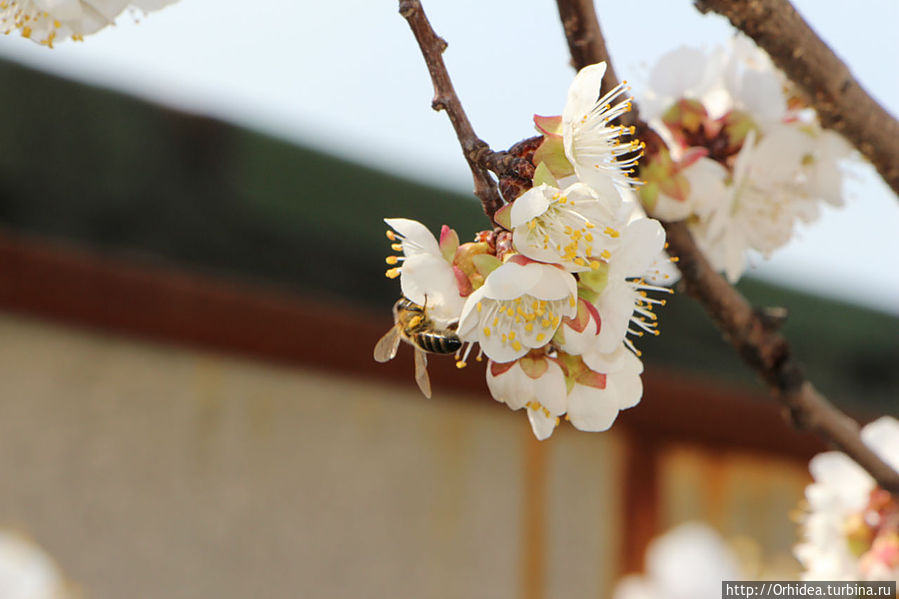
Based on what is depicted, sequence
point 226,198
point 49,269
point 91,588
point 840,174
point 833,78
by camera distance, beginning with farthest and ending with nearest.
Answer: point 226,198, point 91,588, point 49,269, point 840,174, point 833,78

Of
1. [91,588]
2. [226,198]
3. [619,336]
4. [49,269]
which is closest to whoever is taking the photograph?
[619,336]

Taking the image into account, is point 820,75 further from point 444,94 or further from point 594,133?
point 444,94

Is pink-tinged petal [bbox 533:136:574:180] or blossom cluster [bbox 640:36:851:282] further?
blossom cluster [bbox 640:36:851:282]

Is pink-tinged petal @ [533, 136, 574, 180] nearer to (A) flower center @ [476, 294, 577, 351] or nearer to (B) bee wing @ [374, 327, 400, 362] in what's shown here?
(A) flower center @ [476, 294, 577, 351]

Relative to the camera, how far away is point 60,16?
0.81 m

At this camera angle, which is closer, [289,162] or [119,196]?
[119,196]

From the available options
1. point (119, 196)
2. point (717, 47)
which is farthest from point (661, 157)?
point (119, 196)

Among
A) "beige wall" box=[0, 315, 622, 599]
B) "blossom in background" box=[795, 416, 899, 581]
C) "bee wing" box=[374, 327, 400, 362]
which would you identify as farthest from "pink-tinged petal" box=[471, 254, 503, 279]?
"beige wall" box=[0, 315, 622, 599]

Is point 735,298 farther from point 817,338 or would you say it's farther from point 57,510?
point 817,338

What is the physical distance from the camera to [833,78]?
37.1 inches

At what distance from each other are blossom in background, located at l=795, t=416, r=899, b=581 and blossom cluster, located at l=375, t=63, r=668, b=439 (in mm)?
732

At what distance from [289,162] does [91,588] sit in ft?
4.15

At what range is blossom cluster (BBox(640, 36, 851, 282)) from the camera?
3.73 ft

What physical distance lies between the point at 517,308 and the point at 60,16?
1.52 feet
